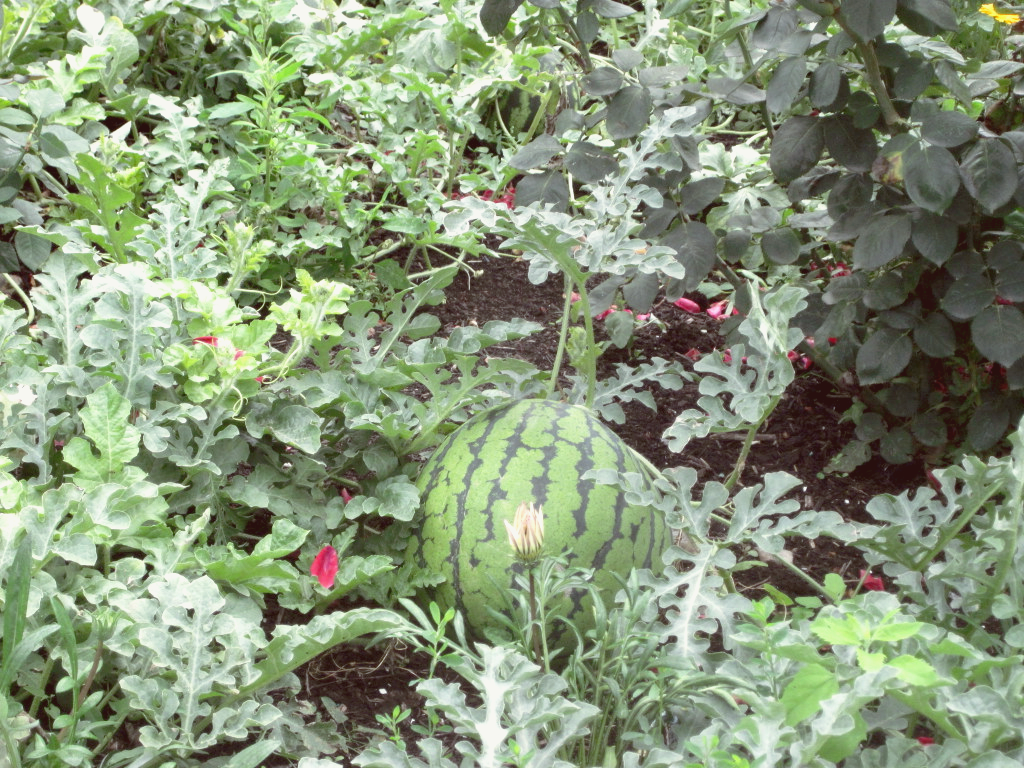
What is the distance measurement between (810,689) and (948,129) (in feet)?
4.77

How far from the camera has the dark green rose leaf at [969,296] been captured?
2.51m

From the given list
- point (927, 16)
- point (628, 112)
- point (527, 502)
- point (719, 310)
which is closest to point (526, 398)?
point (527, 502)

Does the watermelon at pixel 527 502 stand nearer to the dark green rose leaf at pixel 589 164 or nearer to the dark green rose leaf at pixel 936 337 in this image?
the dark green rose leaf at pixel 589 164

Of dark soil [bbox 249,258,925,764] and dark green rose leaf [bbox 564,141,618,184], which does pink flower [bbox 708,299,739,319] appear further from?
dark green rose leaf [bbox 564,141,618,184]

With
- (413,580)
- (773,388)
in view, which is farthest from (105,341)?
(773,388)

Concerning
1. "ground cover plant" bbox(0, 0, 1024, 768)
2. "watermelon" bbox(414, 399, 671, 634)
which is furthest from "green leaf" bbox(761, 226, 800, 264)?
"watermelon" bbox(414, 399, 671, 634)

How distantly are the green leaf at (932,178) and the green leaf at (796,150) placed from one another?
25cm

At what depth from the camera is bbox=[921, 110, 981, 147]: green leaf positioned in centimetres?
231

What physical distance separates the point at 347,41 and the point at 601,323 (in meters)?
1.25

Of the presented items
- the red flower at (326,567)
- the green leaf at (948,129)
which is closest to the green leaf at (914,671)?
the red flower at (326,567)

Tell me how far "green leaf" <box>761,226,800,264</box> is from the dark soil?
594 millimetres

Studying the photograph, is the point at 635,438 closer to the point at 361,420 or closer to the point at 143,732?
the point at 361,420

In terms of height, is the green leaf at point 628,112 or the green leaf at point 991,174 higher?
the green leaf at point 628,112

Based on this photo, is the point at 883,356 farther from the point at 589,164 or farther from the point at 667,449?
the point at 589,164
